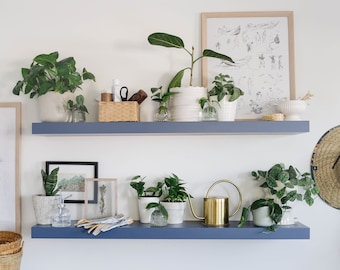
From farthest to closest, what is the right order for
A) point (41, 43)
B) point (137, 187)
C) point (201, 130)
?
point (41, 43), point (137, 187), point (201, 130)

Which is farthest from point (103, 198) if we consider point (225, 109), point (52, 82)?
point (225, 109)

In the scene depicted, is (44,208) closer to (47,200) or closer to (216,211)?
(47,200)

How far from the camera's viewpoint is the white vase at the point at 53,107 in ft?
6.18

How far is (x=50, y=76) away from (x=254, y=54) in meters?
1.04

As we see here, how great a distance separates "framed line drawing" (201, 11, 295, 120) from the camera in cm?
200

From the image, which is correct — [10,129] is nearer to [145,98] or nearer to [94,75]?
[94,75]

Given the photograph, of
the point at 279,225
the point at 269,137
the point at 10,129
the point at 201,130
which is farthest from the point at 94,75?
the point at 279,225

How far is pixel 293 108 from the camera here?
1.88 meters

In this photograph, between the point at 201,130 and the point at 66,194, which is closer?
the point at 201,130

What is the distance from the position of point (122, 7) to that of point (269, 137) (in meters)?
1.02

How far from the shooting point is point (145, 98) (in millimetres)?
1961

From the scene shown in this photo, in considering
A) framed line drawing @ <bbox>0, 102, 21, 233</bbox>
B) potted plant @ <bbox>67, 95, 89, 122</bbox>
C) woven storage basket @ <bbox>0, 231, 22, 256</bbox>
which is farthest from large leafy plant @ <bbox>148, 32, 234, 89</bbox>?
woven storage basket @ <bbox>0, 231, 22, 256</bbox>

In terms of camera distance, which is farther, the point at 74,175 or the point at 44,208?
the point at 74,175

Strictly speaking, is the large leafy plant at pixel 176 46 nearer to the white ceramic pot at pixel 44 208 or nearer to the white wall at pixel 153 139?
the white wall at pixel 153 139
